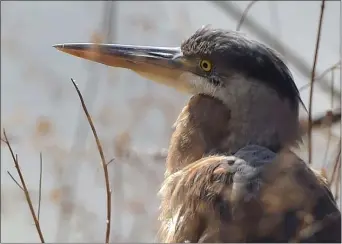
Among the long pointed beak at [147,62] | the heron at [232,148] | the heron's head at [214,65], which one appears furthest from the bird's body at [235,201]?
the long pointed beak at [147,62]

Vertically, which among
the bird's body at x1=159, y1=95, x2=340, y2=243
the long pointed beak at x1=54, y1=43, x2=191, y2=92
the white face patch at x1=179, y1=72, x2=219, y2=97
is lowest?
the bird's body at x1=159, y1=95, x2=340, y2=243

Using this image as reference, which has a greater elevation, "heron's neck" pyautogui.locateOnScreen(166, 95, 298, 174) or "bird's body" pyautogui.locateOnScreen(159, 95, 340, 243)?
"heron's neck" pyautogui.locateOnScreen(166, 95, 298, 174)

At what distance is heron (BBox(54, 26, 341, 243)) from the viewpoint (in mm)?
2469

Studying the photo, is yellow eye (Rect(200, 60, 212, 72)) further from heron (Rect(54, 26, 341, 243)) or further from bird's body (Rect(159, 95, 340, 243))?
bird's body (Rect(159, 95, 340, 243))

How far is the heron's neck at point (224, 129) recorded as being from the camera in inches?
111

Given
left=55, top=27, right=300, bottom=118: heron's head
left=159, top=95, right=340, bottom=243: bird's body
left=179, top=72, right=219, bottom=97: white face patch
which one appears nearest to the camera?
left=159, top=95, right=340, bottom=243: bird's body

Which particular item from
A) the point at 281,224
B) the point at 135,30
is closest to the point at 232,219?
the point at 281,224

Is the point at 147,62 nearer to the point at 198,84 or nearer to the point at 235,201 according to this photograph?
the point at 198,84

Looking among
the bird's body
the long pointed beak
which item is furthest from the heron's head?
the bird's body

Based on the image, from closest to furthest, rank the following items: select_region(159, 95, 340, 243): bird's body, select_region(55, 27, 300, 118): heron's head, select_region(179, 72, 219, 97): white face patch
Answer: select_region(159, 95, 340, 243): bird's body < select_region(55, 27, 300, 118): heron's head < select_region(179, 72, 219, 97): white face patch

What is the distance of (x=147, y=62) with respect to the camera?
3051mm

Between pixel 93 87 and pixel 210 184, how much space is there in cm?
166

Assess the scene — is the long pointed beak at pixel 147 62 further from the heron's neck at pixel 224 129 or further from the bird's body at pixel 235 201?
the bird's body at pixel 235 201

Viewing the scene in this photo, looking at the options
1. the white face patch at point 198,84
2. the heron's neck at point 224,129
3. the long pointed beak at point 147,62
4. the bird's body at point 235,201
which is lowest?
the bird's body at point 235,201
